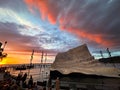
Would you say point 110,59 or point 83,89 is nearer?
point 83,89

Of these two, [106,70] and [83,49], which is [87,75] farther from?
[83,49]

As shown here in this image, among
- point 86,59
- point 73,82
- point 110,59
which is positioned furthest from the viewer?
point 110,59

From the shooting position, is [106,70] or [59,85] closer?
[106,70]

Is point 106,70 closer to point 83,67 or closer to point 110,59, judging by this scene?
point 83,67

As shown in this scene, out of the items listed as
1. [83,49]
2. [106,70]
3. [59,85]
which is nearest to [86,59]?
[83,49]

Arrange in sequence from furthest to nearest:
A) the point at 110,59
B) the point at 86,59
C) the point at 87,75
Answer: the point at 110,59 → the point at 86,59 → the point at 87,75

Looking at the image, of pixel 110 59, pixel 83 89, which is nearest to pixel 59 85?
pixel 83 89

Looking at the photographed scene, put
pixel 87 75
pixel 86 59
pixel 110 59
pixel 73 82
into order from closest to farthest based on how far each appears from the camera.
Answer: pixel 87 75, pixel 73 82, pixel 86 59, pixel 110 59

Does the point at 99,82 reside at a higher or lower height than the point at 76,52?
lower

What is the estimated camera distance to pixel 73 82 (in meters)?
10.1

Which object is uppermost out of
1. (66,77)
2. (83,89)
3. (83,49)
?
(83,49)

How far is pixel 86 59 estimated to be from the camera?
11312mm

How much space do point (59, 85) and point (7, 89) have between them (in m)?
5.66

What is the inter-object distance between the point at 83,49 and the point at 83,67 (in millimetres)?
1966
